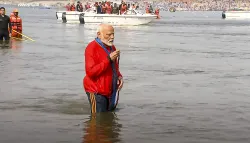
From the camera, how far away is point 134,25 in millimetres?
48250

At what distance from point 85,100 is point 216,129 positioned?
10.3 ft

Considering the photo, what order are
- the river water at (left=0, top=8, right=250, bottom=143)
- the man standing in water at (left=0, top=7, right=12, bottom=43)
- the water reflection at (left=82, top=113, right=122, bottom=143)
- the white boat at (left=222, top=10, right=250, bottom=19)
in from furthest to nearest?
the white boat at (left=222, top=10, right=250, bottom=19) → the man standing in water at (left=0, top=7, right=12, bottom=43) → the river water at (left=0, top=8, right=250, bottom=143) → the water reflection at (left=82, top=113, right=122, bottom=143)

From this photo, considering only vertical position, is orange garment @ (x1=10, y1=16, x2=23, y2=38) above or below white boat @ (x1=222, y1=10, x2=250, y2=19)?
above

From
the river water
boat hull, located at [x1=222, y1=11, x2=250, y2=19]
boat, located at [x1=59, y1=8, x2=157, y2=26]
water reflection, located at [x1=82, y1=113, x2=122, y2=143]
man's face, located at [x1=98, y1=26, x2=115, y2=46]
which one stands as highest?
man's face, located at [x1=98, y1=26, x2=115, y2=46]

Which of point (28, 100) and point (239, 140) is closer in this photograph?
point (239, 140)

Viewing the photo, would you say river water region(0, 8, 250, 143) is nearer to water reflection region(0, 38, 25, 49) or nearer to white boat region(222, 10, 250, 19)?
water reflection region(0, 38, 25, 49)

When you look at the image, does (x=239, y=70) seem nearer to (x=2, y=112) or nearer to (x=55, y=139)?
(x=2, y=112)

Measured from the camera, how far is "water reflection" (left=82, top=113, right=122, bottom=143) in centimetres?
861

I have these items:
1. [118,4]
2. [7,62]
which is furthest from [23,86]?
[118,4]

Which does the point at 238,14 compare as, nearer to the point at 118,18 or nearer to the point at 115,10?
the point at 115,10

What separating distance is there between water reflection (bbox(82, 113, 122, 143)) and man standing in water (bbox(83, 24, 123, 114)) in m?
0.31

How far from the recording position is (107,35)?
8680 mm

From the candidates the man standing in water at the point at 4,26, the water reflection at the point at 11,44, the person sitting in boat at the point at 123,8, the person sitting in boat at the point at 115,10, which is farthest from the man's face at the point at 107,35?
the person sitting in boat at the point at 115,10

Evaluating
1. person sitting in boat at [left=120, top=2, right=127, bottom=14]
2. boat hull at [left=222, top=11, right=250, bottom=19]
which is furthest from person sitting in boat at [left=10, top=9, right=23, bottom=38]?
boat hull at [left=222, top=11, right=250, bottom=19]
